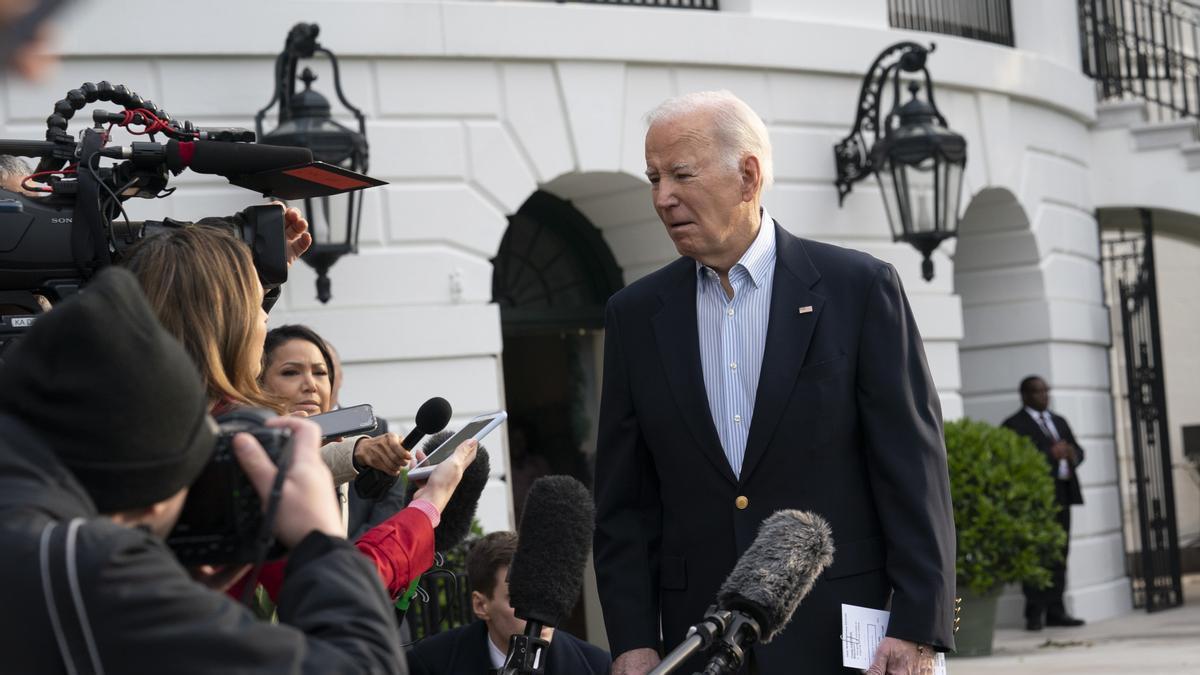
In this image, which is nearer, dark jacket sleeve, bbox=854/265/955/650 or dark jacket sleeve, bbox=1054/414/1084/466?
dark jacket sleeve, bbox=854/265/955/650

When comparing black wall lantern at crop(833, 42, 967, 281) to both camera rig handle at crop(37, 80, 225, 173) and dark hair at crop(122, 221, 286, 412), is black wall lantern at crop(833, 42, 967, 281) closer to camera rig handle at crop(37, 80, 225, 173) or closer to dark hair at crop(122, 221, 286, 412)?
camera rig handle at crop(37, 80, 225, 173)

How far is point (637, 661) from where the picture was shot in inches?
146

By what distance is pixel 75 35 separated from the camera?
857 centimetres

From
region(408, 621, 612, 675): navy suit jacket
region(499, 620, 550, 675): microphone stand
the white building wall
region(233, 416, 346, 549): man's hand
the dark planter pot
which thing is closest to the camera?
region(233, 416, 346, 549): man's hand

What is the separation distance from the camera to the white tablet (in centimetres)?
325

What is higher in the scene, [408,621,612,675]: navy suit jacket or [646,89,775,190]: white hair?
[646,89,775,190]: white hair

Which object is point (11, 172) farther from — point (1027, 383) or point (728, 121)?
point (1027, 383)

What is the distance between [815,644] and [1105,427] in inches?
416

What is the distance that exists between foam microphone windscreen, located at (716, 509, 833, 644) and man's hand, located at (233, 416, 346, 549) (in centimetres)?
89

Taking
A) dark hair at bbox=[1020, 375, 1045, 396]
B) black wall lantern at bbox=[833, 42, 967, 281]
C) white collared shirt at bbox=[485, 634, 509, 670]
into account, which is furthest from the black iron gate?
white collared shirt at bbox=[485, 634, 509, 670]

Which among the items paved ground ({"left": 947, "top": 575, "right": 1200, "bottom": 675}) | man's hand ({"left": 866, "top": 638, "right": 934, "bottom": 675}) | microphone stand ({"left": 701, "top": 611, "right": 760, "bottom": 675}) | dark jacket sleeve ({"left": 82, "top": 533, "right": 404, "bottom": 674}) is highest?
dark jacket sleeve ({"left": 82, "top": 533, "right": 404, "bottom": 674})

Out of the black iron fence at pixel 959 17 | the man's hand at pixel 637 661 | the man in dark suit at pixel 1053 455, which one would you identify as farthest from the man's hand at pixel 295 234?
the man in dark suit at pixel 1053 455

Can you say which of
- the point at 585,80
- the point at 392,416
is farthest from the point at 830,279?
the point at 585,80

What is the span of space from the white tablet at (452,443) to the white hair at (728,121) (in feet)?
2.74
